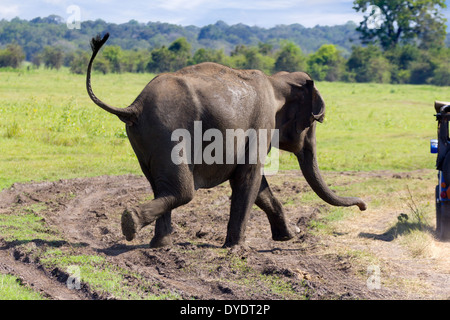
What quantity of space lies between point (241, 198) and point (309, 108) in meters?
1.44

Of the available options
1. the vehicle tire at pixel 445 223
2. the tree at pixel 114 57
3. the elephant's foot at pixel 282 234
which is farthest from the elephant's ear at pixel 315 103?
the tree at pixel 114 57

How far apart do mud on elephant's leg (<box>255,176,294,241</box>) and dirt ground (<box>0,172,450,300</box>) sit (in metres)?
0.11

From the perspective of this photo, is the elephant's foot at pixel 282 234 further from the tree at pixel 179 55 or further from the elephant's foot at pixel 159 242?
the tree at pixel 179 55

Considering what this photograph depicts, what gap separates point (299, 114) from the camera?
8273mm

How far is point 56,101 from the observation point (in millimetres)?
26016

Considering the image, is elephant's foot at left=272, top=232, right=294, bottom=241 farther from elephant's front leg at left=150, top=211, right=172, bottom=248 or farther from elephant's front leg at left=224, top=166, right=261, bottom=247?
elephant's front leg at left=150, top=211, right=172, bottom=248

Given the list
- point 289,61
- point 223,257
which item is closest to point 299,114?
point 223,257

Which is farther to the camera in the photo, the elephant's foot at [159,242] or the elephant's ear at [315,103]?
the elephant's ear at [315,103]

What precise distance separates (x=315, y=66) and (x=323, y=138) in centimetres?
4513

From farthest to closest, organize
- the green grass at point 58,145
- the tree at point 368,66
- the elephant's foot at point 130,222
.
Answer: the tree at point 368,66, the green grass at point 58,145, the elephant's foot at point 130,222

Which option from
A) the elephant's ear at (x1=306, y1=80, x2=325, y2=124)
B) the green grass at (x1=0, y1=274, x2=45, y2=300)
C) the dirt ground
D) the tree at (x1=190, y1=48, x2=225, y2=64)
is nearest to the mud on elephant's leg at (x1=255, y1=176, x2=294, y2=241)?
the dirt ground

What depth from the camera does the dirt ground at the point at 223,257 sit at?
6.14 meters

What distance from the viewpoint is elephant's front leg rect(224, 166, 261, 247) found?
25.2 feet

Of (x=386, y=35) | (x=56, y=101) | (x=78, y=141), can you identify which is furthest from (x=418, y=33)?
(x=78, y=141)
